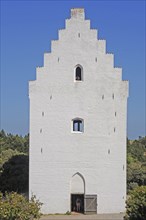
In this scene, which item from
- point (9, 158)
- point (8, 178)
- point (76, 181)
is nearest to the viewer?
point (76, 181)

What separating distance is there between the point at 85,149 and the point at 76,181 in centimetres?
212

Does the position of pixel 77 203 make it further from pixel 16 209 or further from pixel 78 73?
pixel 16 209

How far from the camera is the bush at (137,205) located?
76.3 feet

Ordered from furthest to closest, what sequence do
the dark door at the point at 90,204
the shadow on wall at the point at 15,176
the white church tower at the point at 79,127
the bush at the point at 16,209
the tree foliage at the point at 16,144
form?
the tree foliage at the point at 16,144 → the shadow on wall at the point at 15,176 → the white church tower at the point at 79,127 → the dark door at the point at 90,204 → the bush at the point at 16,209

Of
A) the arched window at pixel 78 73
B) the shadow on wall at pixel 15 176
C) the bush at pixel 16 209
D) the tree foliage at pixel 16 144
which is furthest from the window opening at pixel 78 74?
the tree foliage at pixel 16 144

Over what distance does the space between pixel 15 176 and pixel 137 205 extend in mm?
22430

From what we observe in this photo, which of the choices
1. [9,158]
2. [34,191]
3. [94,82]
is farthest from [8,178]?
[94,82]

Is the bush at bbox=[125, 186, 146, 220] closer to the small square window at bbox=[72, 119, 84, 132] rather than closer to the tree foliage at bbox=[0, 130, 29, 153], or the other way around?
the small square window at bbox=[72, 119, 84, 132]

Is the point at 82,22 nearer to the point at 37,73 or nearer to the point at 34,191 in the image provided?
the point at 37,73

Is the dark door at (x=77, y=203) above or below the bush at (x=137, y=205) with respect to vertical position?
below

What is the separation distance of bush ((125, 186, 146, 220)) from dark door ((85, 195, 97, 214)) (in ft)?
22.4

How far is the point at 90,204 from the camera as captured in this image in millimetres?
30406

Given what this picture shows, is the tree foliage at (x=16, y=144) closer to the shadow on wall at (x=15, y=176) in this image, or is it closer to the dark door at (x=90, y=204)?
the shadow on wall at (x=15, y=176)

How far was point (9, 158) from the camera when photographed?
49531 mm
